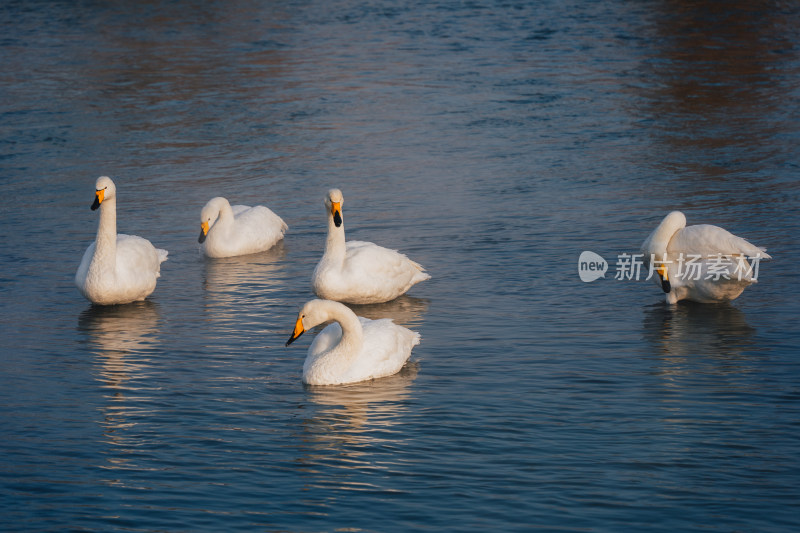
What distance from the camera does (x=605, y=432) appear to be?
379 inches

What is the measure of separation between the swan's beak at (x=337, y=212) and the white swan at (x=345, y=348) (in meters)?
2.30

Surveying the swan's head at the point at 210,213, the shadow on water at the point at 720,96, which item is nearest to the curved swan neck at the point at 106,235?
the swan's head at the point at 210,213

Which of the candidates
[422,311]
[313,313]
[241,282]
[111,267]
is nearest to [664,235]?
[422,311]

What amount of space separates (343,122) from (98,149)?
4867mm

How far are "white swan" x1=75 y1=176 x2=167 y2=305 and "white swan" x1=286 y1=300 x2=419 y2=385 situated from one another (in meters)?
3.33

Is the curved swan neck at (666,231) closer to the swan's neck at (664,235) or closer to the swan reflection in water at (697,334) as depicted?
the swan's neck at (664,235)

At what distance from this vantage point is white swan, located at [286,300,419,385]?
1086 centimetres

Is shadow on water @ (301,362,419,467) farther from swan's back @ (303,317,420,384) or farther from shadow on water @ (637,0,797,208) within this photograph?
shadow on water @ (637,0,797,208)

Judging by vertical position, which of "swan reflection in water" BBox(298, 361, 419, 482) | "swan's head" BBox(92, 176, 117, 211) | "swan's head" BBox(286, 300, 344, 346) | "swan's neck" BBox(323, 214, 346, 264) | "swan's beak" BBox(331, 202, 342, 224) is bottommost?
"swan reflection in water" BBox(298, 361, 419, 482)

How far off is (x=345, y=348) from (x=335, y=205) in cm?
308

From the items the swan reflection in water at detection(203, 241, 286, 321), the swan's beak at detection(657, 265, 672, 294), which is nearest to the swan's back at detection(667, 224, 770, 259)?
the swan's beak at detection(657, 265, 672, 294)

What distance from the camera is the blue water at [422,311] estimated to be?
8.77m

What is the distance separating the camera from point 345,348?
10.9m

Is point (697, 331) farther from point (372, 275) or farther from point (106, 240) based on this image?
point (106, 240)
